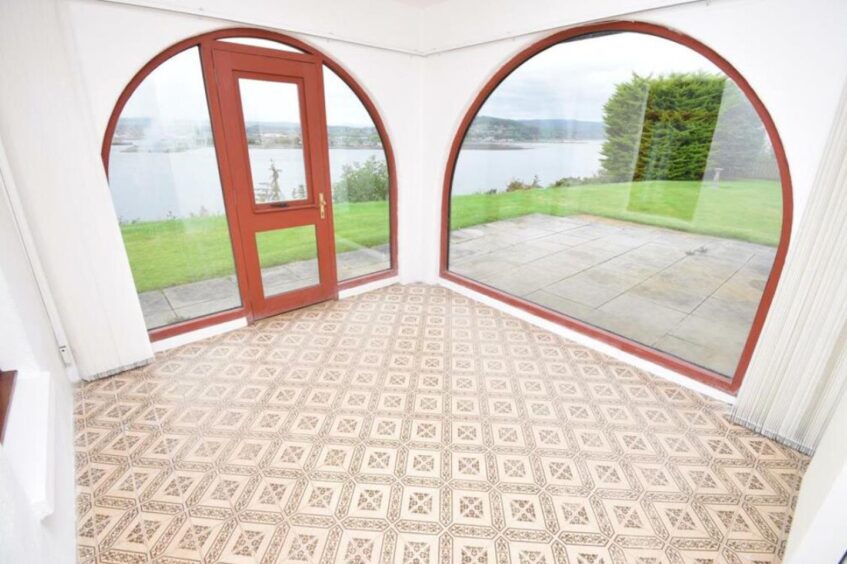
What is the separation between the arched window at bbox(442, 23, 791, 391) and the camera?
2520 mm

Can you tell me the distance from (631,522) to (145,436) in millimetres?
2608

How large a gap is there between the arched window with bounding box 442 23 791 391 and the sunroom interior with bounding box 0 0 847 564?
0.09 feet

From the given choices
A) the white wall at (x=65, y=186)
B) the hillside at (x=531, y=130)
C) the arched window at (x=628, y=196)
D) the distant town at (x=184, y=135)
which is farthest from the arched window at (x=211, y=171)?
the arched window at (x=628, y=196)

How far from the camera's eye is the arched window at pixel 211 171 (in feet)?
9.06

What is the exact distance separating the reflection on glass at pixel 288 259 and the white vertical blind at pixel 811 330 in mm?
3495

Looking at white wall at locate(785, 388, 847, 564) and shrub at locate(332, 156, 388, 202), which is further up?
shrub at locate(332, 156, 388, 202)

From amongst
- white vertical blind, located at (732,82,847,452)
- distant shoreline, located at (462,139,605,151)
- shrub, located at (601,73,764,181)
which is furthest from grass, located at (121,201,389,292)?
white vertical blind, located at (732,82,847,452)

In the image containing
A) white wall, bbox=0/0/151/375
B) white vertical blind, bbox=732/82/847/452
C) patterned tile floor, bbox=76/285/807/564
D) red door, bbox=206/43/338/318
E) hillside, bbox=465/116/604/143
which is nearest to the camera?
patterned tile floor, bbox=76/285/807/564

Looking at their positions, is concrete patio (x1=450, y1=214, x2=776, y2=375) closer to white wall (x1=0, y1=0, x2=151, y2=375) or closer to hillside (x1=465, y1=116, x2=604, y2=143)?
hillside (x1=465, y1=116, x2=604, y2=143)

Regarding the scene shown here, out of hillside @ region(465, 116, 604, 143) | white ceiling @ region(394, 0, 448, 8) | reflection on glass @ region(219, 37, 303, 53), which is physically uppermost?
white ceiling @ region(394, 0, 448, 8)

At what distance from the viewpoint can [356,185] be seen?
4.05 m

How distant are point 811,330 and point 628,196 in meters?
1.88

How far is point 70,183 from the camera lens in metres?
2.33

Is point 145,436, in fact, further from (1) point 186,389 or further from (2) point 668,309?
(2) point 668,309
